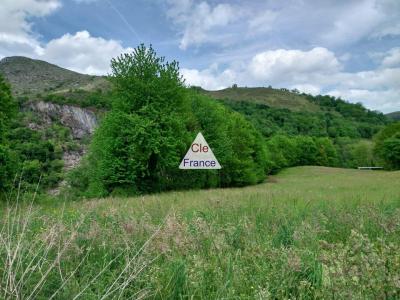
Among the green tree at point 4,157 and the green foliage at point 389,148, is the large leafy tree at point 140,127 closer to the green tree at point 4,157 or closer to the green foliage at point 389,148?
the green tree at point 4,157

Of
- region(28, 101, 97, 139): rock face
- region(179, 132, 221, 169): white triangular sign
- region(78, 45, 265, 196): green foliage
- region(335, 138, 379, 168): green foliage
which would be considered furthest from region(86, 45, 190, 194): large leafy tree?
region(28, 101, 97, 139): rock face

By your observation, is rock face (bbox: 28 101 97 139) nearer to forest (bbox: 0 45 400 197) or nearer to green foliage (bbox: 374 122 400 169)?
green foliage (bbox: 374 122 400 169)

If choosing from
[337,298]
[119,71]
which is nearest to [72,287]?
[337,298]

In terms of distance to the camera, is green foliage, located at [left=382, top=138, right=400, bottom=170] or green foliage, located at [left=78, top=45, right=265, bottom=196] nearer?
green foliage, located at [left=78, top=45, right=265, bottom=196]

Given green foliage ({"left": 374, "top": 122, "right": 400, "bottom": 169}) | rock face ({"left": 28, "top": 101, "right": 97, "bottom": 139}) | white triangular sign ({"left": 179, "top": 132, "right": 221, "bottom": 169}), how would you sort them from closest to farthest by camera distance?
white triangular sign ({"left": 179, "top": 132, "right": 221, "bottom": 169}) → green foliage ({"left": 374, "top": 122, "right": 400, "bottom": 169}) → rock face ({"left": 28, "top": 101, "right": 97, "bottom": 139})

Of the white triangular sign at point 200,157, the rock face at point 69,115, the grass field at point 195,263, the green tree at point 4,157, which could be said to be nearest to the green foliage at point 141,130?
the green tree at point 4,157

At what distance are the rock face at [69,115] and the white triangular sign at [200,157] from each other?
14049cm

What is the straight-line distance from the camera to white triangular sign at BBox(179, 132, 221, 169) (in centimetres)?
1012

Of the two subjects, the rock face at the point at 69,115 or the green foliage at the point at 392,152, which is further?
the rock face at the point at 69,115

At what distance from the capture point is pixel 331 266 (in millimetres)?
2869

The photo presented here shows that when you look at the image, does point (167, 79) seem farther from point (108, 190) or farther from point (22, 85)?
point (22, 85)

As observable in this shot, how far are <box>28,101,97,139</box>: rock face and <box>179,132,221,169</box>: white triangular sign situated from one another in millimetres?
140491

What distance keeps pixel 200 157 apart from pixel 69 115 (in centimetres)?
14841

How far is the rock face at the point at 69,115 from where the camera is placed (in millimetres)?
144125
